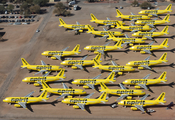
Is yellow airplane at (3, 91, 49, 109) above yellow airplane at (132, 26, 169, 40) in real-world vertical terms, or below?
below

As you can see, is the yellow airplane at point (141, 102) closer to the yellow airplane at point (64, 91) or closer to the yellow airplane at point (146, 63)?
the yellow airplane at point (64, 91)

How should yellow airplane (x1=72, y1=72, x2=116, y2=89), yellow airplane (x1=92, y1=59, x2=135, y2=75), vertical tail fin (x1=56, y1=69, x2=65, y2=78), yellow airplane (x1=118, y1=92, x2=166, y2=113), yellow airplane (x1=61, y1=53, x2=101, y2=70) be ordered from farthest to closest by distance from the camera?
yellow airplane (x1=61, y1=53, x2=101, y2=70)
yellow airplane (x1=92, y1=59, x2=135, y2=75)
vertical tail fin (x1=56, y1=69, x2=65, y2=78)
yellow airplane (x1=72, y1=72, x2=116, y2=89)
yellow airplane (x1=118, y1=92, x2=166, y2=113)

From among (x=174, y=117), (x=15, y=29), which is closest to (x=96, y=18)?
(x=15, y=29)

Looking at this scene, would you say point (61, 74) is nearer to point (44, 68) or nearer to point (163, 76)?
point (44, 68)

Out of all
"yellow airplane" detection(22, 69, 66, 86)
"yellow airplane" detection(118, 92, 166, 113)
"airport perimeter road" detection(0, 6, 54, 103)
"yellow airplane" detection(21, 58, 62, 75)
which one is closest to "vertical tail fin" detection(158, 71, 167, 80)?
"yellow airplane" detection(118, 92, 166, 113)

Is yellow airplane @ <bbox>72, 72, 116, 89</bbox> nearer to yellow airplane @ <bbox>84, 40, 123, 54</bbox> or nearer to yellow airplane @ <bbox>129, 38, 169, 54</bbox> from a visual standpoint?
yellow airplane @ <bbox>84, 40, 123, 54</bbox>

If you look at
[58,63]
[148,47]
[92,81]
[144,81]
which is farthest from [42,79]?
[148,47]

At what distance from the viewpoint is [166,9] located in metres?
178

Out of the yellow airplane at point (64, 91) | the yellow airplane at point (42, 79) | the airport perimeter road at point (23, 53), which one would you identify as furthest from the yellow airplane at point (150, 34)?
the airport perimeter road at point (23, 53)

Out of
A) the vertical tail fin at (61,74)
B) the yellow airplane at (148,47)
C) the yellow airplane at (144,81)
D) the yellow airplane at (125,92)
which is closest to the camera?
the yellow airplane at (125,92)

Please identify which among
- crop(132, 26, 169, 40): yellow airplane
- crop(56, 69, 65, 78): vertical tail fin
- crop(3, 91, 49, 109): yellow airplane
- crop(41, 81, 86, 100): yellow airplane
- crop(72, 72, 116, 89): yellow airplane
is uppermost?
crop(132, 26, 169, 40): yellow airplane

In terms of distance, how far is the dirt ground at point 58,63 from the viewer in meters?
103

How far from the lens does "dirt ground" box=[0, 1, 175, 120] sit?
338 feet

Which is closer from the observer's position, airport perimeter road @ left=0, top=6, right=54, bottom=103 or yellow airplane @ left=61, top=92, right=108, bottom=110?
yellow airplane @ left=61, top=92, right=108, bottom=110
